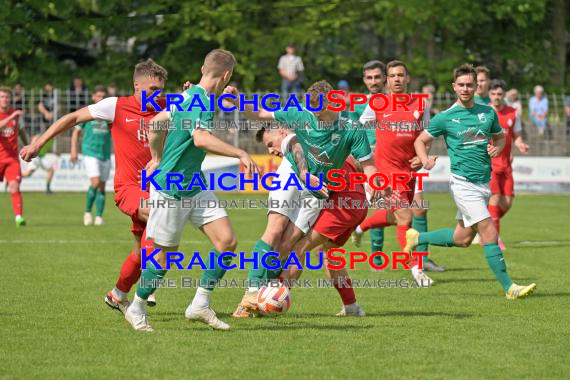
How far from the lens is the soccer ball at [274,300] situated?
9250 millimetres

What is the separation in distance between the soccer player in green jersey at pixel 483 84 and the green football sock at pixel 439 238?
2.51 meters

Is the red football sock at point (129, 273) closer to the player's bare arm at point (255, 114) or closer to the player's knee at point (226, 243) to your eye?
the player's knee at point (226, 243)

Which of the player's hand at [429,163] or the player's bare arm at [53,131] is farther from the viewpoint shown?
the player's hand at [429,163]

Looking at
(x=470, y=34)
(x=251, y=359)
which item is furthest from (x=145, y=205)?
(x=470, y=34)

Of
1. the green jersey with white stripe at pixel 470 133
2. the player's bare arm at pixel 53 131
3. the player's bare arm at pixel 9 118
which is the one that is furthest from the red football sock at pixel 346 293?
the player's bare arm at pixel 9 118

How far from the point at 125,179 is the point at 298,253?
5.37ft

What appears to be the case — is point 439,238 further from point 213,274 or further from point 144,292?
point 144,292

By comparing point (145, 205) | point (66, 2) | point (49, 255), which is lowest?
point (49, 255)

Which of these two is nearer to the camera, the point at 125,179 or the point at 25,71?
the point at 125,179

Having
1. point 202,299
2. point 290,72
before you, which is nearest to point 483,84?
point 202,299

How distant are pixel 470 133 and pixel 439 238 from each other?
1403 millimetres

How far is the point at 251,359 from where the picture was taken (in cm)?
771

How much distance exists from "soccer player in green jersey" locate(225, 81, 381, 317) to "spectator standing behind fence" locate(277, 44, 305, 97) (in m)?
21.2

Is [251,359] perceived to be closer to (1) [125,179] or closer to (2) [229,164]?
(1) [125,179]
